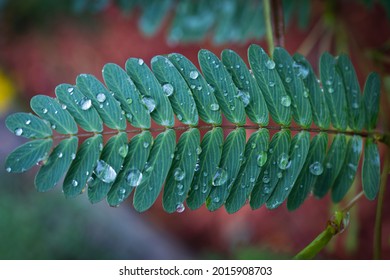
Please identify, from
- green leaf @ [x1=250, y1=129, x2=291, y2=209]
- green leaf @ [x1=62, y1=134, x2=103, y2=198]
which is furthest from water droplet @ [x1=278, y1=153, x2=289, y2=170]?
green leaf @ [x1=62, y1=134, x2=103, y2=198]

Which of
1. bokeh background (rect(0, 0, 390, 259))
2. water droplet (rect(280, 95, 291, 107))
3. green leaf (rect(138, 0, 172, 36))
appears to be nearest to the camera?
water droplet (rect(280, 95, 291, 107))

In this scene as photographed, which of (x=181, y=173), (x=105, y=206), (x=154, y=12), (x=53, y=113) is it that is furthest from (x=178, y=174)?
(x=105, y=206)

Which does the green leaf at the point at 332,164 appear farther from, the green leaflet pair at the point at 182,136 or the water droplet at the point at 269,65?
the water droplet at the point at 269,65

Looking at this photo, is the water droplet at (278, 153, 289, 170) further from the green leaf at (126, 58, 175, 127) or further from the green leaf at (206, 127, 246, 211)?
the green leaf at (126, 58, 175, 127)

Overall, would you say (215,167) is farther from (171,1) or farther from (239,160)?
(171,1)

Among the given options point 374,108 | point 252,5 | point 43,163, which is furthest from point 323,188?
point 252,5
